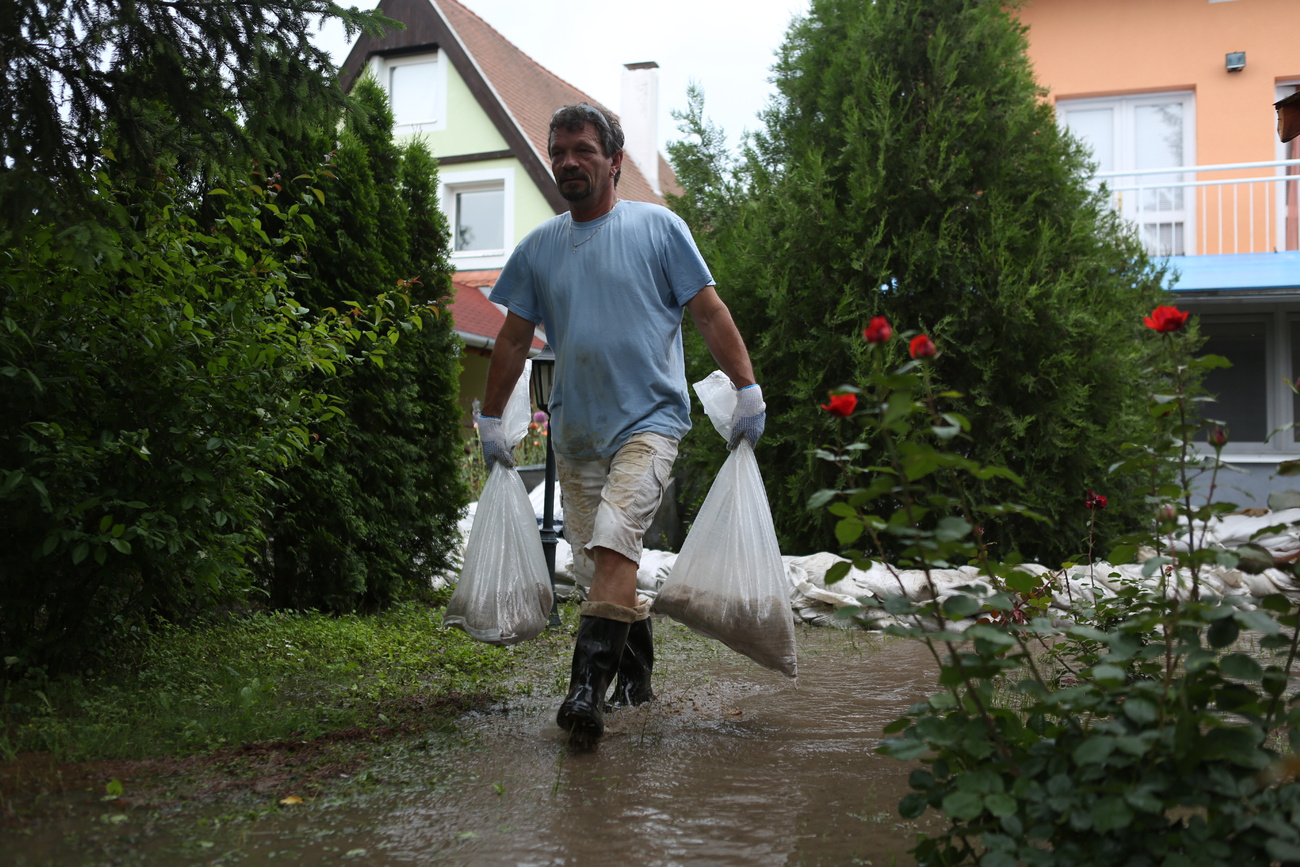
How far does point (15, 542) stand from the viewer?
11.9ft

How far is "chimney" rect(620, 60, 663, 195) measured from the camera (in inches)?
856

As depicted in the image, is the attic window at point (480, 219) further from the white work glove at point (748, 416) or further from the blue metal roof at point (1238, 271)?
the white work glove at point (748, 416)

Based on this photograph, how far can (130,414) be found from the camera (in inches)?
146

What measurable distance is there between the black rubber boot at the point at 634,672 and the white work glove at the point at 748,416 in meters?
0.81

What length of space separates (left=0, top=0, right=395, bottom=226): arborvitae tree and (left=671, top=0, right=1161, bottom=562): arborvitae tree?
12.4ft

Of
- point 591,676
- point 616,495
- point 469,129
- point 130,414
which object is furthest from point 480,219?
point 591,676

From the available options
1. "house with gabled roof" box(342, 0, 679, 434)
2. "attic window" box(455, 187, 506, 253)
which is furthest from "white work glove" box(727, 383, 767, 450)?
"attic window" box(455, 187, 506, 253)

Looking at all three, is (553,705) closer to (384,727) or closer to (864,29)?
(384,727)

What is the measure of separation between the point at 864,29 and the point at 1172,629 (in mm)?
6378

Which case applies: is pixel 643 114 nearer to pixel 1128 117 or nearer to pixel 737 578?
pixel 1128 117

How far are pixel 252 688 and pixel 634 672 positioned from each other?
1.39 meters

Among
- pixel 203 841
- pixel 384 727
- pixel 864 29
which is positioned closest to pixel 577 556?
pixel 384 727

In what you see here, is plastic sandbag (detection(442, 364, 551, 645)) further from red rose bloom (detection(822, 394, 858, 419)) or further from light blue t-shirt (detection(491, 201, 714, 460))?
red rose bloom (detection(822, 394, 858, 419))

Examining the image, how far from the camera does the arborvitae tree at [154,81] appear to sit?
327cm
